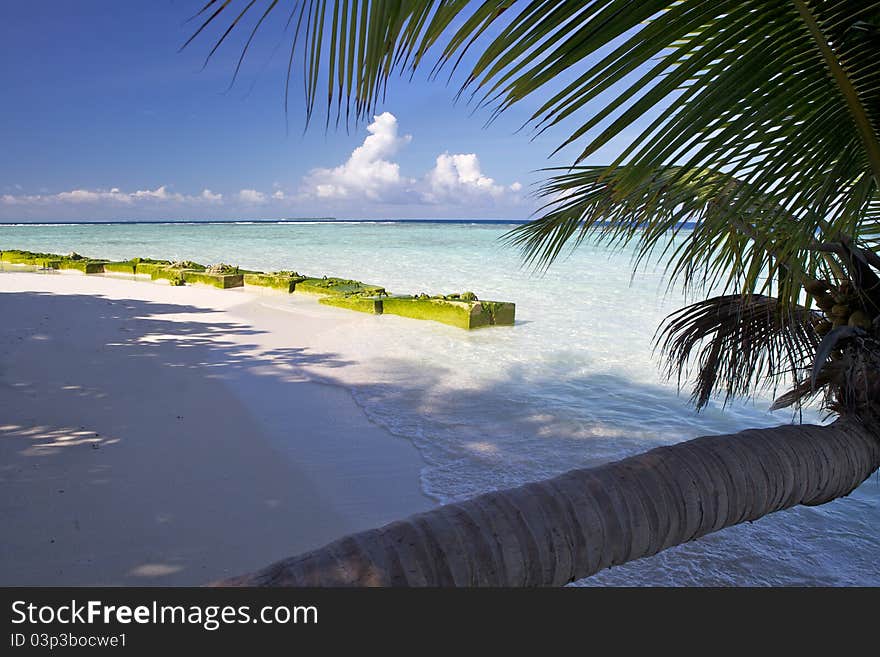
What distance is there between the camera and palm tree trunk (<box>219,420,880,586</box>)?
1.35 m

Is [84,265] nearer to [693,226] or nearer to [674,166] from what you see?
[693,226]

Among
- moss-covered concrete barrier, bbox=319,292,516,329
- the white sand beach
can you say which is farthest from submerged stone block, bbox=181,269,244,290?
the white sand beach

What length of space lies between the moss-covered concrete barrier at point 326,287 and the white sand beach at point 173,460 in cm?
297

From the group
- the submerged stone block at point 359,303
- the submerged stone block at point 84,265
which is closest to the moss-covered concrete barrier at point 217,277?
the submerged stone block at point 359,303

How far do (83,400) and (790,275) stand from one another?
5475 mm

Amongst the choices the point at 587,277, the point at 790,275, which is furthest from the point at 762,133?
the point at 587,277

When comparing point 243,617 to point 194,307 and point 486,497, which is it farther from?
point 194,307

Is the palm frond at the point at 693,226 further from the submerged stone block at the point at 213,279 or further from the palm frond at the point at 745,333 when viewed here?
the submerged stone block at the point at 213,279

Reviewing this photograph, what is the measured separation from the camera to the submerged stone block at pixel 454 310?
1011 cm

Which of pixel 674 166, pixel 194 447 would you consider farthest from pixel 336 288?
pixel 674 166

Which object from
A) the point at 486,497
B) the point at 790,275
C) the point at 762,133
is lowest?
the point at 486,497

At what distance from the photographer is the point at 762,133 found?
52.6 inches

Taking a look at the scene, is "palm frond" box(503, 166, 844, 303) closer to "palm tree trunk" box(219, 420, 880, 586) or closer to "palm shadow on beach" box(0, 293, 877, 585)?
"palm tree trunk" box(219, 420, 880, 586)

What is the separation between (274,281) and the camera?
13805 millimetres
